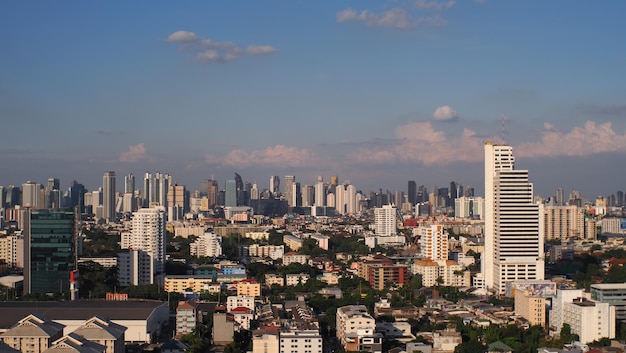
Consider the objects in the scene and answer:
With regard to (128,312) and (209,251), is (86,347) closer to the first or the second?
(128,312)

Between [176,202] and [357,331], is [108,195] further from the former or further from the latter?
[357,331]

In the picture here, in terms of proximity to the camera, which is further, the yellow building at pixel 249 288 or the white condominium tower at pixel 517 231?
the yellow building at pixel 249 288

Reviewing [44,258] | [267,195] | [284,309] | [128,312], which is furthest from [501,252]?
[267,195]

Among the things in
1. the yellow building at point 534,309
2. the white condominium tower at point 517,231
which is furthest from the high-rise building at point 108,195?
the yellow building at point 534,309

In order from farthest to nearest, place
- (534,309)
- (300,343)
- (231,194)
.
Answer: (231,194) → (534,309) → (300,343)

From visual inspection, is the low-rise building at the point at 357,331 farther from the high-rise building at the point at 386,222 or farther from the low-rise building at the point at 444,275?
the high-rise building at the point at 386,222

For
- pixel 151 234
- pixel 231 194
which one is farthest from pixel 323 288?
pixel 231 194
